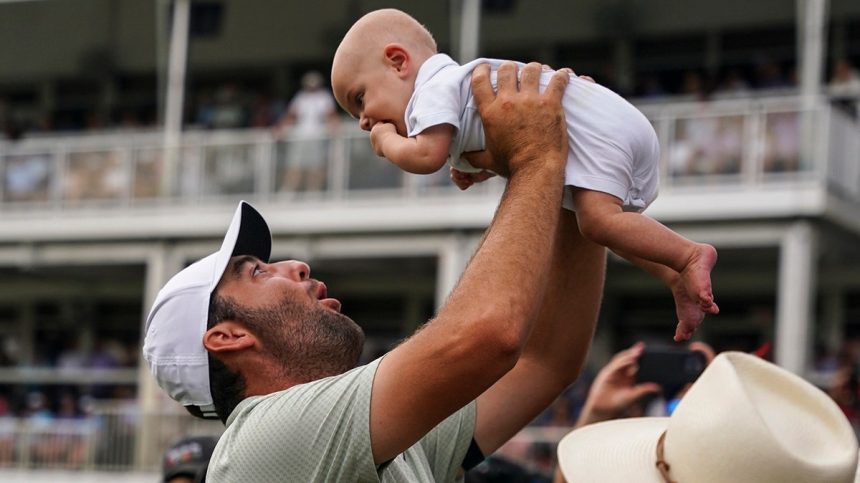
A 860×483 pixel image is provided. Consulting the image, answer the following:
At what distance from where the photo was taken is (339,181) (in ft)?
61.9

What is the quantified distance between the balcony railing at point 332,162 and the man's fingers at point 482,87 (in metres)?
12.7

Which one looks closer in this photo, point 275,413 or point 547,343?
point 275,413

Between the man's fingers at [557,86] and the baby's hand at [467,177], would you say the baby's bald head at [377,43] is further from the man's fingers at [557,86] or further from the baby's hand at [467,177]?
the man's fingers at [557,86]

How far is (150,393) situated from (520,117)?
1598cm

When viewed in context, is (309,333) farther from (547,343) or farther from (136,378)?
(136,378)

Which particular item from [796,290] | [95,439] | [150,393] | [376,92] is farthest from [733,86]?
[376,92]

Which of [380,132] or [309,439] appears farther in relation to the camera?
[380,132]

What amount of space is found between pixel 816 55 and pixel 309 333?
13963 mm

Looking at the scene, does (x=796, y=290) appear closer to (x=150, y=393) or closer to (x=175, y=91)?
(x=150, y=393)

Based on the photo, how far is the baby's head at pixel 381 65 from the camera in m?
3.98

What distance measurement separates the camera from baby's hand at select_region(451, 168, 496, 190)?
Result: 157 inches

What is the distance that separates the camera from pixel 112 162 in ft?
66.1

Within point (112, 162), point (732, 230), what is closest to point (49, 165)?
point (112, 162)

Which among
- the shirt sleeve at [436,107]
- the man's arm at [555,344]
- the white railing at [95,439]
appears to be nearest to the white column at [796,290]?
the white railing at [95,439]
